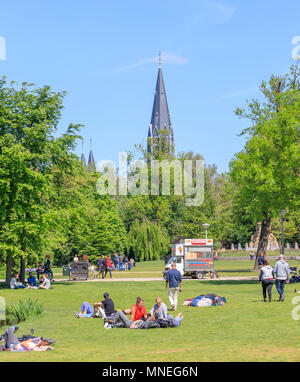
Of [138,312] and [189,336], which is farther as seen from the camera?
[138,312]

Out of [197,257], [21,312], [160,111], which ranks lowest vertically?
[21,312]

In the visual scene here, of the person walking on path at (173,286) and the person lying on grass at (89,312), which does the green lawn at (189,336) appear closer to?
the person lying on grass at (89,312)

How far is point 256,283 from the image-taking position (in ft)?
114

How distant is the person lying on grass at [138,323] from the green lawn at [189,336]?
33cm

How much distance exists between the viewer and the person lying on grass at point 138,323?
1788cm

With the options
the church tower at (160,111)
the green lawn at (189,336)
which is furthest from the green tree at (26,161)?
the church tower at (160,111)

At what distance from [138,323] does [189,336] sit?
2863mm

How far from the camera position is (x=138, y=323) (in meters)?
18.1

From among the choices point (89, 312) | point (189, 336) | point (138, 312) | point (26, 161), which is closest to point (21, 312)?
point (89, 312)

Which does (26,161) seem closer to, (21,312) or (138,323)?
(21,312)


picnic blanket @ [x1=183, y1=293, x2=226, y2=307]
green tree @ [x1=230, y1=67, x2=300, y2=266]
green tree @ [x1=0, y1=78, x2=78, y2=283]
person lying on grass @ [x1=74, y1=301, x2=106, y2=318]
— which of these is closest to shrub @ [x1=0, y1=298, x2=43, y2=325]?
person lying on grass @ [x1=74, y1=301, x2=106, y2=318]
